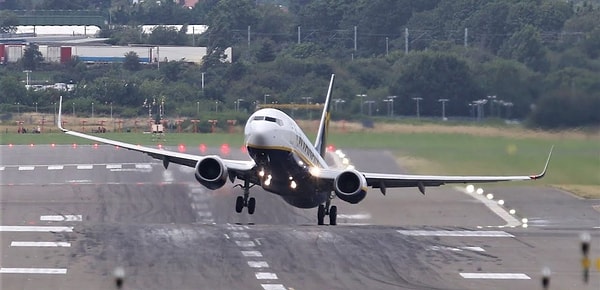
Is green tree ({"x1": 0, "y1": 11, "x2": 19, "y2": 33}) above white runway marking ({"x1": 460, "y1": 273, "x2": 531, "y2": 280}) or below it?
above

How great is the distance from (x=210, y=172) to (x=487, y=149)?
40.6 feet

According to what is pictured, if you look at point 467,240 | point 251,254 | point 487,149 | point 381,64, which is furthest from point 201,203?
point 251,254

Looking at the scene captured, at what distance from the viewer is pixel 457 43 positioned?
202ft

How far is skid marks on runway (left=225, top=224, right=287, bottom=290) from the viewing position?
28.7m

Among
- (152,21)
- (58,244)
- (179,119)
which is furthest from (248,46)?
(58,244)

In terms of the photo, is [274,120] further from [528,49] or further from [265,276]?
[528,49]

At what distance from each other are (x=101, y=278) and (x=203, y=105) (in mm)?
32005

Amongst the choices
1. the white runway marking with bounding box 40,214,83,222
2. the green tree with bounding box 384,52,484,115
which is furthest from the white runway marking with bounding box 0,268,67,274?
the green tree with bounding box 384,52,484,115

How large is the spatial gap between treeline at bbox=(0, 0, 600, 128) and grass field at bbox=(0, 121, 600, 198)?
2.44ft

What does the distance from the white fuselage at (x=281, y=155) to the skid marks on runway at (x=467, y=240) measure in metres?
4.16

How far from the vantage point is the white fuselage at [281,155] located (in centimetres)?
4038

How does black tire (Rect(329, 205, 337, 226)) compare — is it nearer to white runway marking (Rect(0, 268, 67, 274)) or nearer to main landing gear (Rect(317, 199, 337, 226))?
main landing gear (Rect(317, 199, 337, 226))

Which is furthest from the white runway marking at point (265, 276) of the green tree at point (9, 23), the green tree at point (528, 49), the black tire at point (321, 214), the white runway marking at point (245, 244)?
the green tree at point (9, 23)

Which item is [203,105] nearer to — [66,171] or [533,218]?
[66,171]
